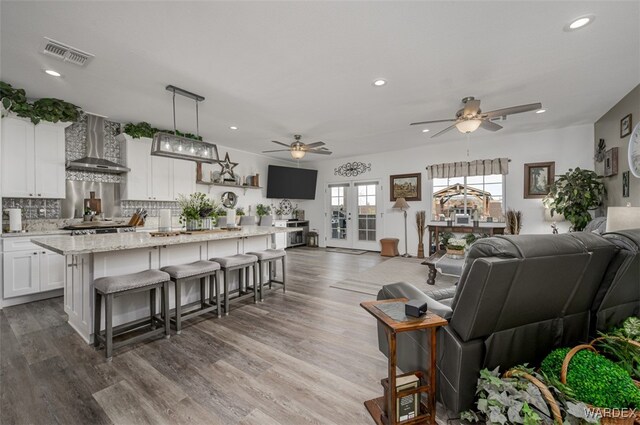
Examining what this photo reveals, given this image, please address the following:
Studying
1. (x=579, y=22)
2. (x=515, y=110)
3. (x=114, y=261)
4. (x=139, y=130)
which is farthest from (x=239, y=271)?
(x=579, y=22)

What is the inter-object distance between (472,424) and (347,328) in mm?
1356

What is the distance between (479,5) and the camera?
1.96 metres

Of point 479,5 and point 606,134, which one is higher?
point 479,5

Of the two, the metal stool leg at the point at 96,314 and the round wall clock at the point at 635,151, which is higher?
the round wall clock at the point at 635,151

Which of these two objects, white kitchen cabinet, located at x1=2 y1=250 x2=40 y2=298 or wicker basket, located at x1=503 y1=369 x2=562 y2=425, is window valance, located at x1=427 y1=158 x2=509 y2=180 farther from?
white kitchen cabinet, located at x1=2 y1=250 x2=40 y2=298

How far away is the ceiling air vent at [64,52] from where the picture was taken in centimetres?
239

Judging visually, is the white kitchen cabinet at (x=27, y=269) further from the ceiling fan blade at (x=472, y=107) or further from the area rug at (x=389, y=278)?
the ceiling fan blade at (x=472, y=107)

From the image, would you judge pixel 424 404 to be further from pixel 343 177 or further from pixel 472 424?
pixel 343 177

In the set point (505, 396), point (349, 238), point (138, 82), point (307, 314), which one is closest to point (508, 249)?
point (505, 396)

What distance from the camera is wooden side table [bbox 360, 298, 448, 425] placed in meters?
1.37

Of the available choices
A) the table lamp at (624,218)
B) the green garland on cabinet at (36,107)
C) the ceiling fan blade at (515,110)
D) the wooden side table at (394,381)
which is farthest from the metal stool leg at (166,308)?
the table lamp at (624,218)

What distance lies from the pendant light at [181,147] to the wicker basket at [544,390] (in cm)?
374

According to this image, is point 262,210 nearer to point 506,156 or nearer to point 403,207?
point 403,207

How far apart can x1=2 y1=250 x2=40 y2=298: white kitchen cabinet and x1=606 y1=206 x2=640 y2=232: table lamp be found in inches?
263
